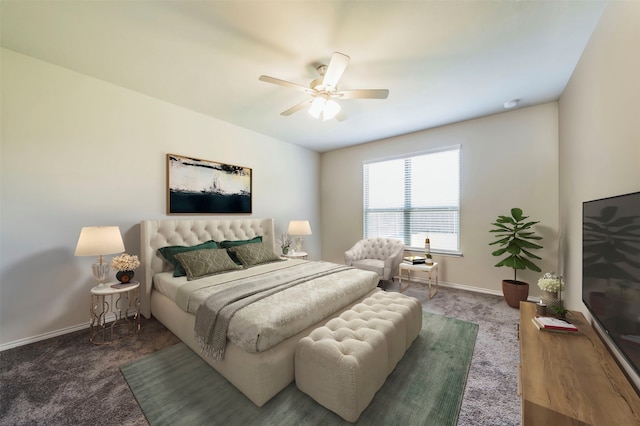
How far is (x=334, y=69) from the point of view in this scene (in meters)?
2.00

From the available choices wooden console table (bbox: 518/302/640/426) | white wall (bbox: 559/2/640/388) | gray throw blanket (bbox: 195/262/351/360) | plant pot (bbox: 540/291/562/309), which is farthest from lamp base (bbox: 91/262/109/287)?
plant pot (bbox: 540/291/562/309)

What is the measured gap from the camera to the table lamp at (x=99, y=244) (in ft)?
7.45

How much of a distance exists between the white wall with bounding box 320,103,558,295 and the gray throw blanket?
9.72ft

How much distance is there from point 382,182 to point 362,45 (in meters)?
3.08

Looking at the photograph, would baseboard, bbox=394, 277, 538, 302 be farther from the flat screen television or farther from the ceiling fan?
the ceiling fan

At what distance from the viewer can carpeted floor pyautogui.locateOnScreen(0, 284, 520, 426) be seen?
153 centimetres

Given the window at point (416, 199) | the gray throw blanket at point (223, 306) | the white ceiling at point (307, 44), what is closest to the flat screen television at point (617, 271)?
the white ceiling at point (307, 44)

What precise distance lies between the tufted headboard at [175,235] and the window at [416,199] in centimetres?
245

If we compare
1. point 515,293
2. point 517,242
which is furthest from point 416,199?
point 515,293

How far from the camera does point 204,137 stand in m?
3.68

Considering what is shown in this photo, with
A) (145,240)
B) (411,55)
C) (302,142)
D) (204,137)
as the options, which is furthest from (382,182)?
(145,240)

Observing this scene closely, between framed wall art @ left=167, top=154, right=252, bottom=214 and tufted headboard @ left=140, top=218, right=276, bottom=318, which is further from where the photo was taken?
framed wall art @ left=167, top=154, right=252, bottom=214

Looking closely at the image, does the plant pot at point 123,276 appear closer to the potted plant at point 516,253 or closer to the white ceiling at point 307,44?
the white ceiling at point 307,44

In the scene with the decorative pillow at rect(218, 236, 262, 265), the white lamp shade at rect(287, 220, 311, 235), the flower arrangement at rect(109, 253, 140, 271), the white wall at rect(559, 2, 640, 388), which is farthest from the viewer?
the white lamp shade at rect(287, 220, 311, 235)
